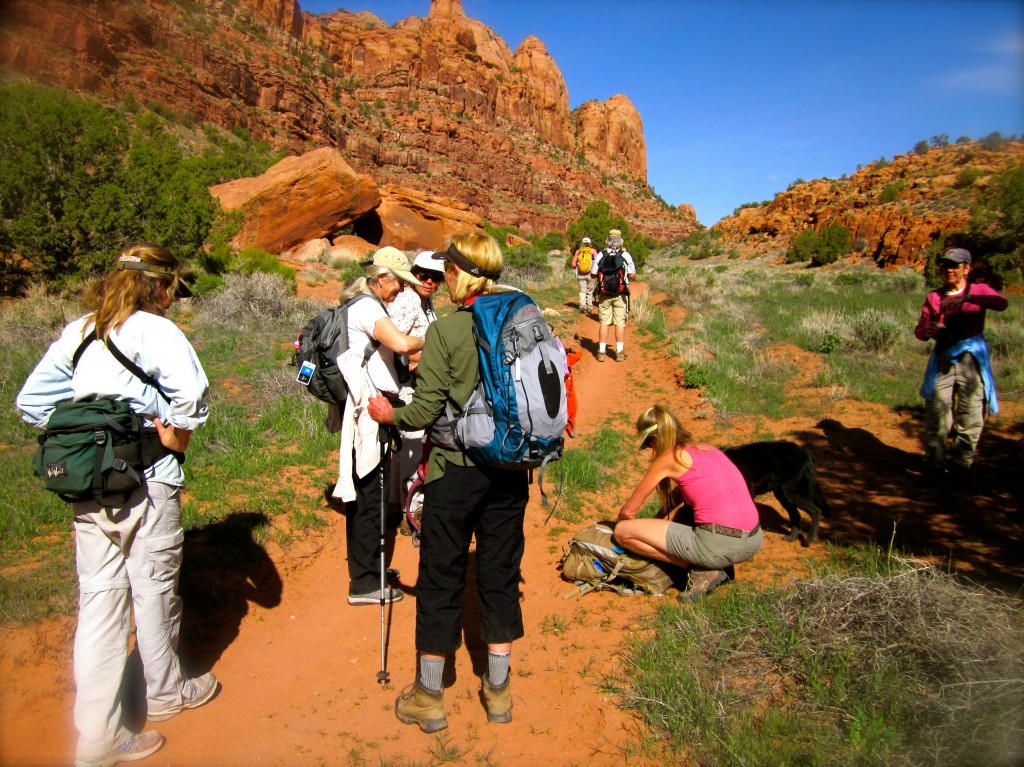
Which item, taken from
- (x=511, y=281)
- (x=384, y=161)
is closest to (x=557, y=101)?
(x=384, y=161)

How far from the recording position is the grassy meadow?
2385mm

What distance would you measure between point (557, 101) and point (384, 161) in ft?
163

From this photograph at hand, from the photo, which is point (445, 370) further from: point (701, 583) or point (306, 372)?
point (701, 583)

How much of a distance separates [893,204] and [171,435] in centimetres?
3808

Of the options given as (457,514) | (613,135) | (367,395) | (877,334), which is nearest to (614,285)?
(877,334)

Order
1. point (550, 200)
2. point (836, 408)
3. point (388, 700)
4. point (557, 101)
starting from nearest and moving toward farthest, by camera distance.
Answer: point (388, 700)
point (836, 408)
point (550, 200)
point (557, 101)

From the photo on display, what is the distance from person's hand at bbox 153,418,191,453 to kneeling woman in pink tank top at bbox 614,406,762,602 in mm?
2508

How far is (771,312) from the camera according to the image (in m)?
13.7

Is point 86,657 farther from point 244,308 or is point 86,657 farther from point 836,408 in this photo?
point 244,308

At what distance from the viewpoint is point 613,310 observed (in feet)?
32.7

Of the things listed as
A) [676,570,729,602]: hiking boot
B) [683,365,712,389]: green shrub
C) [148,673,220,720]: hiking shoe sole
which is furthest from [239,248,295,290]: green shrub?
[676,570,729,602]: hiking boot

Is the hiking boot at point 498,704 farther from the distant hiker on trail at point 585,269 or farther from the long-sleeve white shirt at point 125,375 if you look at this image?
the distant hiker on trail at point 585,269

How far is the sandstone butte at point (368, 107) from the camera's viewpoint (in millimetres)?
25719

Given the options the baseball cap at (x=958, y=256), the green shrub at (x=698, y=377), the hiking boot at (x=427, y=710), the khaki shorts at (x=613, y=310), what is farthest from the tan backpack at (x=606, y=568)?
the khaki shorts at (x=613, y=310)
